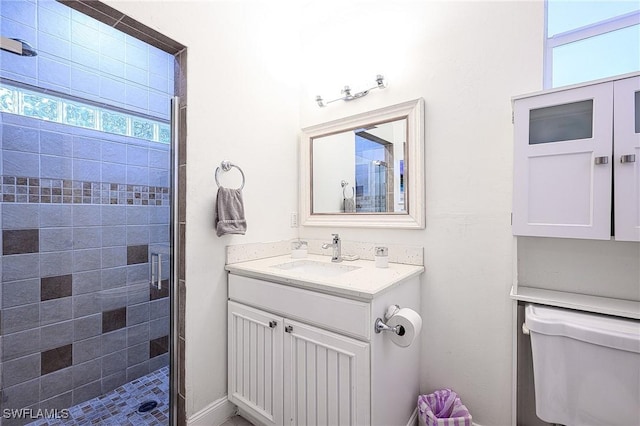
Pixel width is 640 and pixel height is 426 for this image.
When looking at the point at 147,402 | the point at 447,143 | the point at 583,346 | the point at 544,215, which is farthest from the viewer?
the point at 147,402

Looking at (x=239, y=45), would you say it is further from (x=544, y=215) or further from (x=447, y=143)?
(x=544, y=215)

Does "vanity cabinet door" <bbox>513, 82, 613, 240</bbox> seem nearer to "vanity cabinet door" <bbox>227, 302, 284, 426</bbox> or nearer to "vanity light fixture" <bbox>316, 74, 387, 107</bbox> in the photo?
"vanity light fixture" <bbox>316, 74, 387, 107</bbox>

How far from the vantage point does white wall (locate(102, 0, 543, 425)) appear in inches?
51.9

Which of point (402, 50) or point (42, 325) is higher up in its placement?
point (402, 50)

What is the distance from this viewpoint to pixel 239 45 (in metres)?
1.65

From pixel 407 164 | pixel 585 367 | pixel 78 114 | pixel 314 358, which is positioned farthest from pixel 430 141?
pixel 78 114

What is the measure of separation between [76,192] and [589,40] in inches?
106

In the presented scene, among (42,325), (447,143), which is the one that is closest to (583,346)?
(447,143)

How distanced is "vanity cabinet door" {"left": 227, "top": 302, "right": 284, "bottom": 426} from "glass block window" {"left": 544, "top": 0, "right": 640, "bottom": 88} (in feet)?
5.60

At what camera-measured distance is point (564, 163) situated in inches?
41.8

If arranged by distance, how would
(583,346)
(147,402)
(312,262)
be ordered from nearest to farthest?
Answer: (583,346) < (147,402) < (312,262)

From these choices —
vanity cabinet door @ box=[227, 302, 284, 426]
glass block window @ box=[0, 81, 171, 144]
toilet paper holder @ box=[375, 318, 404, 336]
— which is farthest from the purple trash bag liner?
glass block window @ box=[0, 81, 171, 144]

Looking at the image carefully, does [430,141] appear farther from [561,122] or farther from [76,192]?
[76,192]

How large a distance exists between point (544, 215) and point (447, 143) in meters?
0.57
